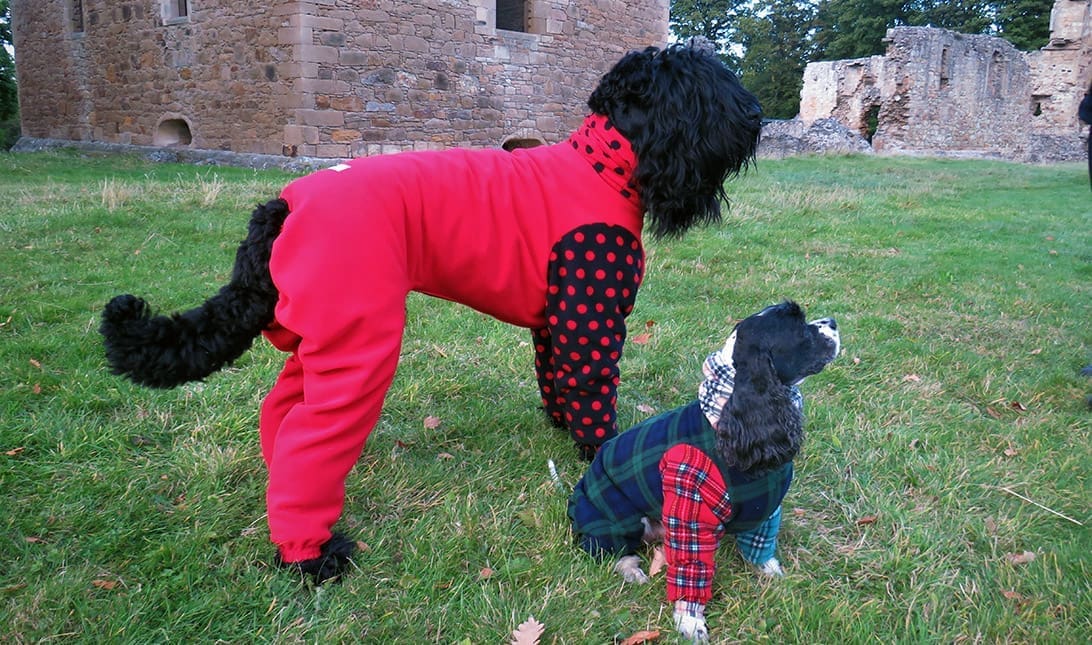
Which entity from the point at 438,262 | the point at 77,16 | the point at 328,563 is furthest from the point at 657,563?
the point at 77,16

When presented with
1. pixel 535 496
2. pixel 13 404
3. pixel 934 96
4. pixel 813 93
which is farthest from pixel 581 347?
pixel 813 93

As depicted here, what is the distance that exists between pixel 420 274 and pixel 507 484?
1.01m

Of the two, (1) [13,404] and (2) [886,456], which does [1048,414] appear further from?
(1) [13,404]

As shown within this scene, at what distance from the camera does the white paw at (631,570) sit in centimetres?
244

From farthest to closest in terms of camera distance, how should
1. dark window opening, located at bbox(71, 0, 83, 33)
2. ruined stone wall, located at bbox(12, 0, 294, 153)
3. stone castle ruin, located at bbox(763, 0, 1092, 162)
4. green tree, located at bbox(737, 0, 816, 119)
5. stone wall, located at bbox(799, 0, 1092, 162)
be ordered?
green tree, located at bbox(737, 0, 816, 119), stone wall, located at bbox(799, 0, 1092, 162), stone castle ruin, located at bbox(763, 0, 1092, 162), dark window opening, located at bbox(71, 0, 83, 33), ruined stone wall, located at bbox(12, 0, 294, 153)

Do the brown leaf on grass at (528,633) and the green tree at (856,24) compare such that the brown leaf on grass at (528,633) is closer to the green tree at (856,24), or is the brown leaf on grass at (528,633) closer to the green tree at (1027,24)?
the green tree at (856,24)

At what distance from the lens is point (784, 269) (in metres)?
6.59

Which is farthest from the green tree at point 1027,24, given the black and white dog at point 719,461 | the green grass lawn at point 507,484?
the black and white dog at point 719,461

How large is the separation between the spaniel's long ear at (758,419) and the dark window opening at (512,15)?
15.8 m

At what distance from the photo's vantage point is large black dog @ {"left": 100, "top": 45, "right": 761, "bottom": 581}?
7.16 ft

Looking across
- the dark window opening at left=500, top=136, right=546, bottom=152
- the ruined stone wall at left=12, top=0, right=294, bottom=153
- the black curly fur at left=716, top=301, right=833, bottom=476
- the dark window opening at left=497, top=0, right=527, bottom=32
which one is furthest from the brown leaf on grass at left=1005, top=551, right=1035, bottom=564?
the dark window opening at left=497, top=0, right=527, bottom=32

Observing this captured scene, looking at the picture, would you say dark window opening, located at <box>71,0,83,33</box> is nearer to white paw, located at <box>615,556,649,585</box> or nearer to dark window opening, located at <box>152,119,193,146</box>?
dark window opening, located at <box>152,119,193,146</box>

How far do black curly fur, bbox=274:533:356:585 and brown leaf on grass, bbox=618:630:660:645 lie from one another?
912 mm

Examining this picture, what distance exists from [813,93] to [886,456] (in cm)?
3284
